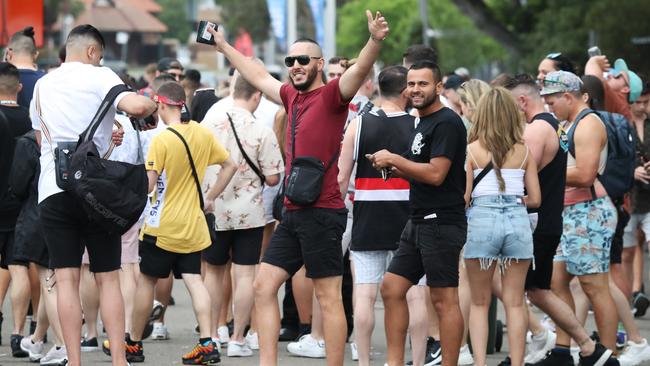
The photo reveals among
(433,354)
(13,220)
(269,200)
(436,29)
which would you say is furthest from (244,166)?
(436,29)

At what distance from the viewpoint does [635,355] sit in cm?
1009

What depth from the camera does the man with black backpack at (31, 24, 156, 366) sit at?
830 centimetres

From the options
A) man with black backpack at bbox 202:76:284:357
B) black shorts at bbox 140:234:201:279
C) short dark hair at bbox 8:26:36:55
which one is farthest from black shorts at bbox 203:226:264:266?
short dark hair at bbox 8:26:36:55

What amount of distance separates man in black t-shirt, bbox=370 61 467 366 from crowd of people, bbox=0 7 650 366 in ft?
0.04

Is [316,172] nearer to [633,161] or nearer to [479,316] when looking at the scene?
[479,316]

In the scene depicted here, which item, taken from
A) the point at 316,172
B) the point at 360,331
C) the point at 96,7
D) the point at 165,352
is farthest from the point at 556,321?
the point at 96,7

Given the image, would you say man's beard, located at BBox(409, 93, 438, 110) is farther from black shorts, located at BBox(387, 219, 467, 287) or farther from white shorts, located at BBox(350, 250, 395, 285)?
white shorts, located at BBox(350, 250, 395, 285)

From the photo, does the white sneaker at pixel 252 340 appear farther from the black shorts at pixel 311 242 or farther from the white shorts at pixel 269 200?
the black shorts at pixel 311 242

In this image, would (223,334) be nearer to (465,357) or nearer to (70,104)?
(465,357)

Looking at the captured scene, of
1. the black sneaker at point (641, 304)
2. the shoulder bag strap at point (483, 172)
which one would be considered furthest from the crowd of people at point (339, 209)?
the black sneaker at point (641, 304)

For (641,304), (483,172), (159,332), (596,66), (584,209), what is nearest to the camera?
(483,172)

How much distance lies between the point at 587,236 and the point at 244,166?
→ 2733 mm

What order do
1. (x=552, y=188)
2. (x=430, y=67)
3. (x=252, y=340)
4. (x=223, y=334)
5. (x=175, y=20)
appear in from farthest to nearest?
(x=175, y=20) < (x=223, y=334) < (x=252, y=340) < (x=552, y=188) < (x=430, y=67)

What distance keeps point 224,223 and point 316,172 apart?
2742mm
